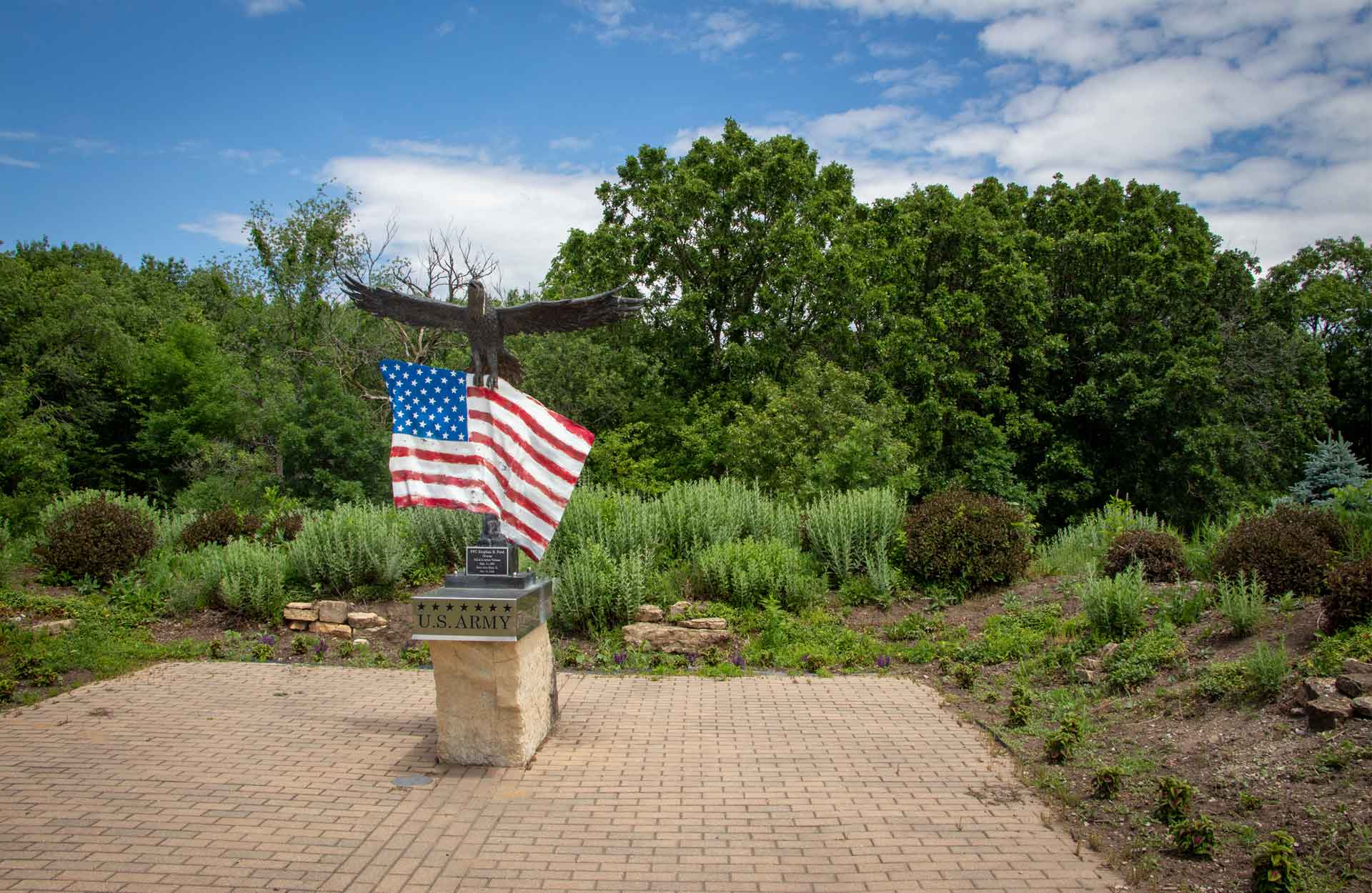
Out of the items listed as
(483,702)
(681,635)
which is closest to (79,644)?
(483,702)

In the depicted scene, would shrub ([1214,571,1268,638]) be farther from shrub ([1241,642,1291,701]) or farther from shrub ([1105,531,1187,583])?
shrub ([1105,531,1187,583])

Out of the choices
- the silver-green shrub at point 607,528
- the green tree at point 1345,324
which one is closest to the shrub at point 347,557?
the silver-green shrub at point 607,528

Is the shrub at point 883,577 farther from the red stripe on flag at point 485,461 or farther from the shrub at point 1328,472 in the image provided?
the shrub at point 1328,472

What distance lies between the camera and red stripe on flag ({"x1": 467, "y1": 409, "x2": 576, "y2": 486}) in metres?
6.39

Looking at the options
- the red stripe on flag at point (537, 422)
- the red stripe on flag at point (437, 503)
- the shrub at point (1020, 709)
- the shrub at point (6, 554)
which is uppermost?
the red stripe on flag at point (537, 422)

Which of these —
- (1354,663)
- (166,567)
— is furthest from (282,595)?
(1354,663)

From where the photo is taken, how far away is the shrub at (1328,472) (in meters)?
13.7

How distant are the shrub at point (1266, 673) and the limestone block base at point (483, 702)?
505cm

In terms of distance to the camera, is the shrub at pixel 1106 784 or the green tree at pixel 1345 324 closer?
the shrub at pixel 1106 784

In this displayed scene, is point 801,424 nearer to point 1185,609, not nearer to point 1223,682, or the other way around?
point 1185,609

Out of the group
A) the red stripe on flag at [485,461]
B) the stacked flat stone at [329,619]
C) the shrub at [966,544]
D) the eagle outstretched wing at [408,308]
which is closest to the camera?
the red stripe on flag at [485,461]

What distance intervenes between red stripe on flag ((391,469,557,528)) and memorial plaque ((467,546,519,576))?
0.32m

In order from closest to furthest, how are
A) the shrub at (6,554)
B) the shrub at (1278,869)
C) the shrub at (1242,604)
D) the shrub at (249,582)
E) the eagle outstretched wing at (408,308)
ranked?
the shrub at (1278,869) → the eagle outstretched wing at (408,308) → the shrub at (1242,604) → the shrub at (249,582) → the shrub at (6,554)

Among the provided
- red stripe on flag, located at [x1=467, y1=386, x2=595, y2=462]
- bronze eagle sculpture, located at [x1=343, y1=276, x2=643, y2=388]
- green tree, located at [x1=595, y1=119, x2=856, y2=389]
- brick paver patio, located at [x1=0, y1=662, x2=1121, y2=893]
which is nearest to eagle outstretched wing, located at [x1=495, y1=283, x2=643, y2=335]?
bronze eagle sculpture, located at [x1=343, y1=276, x2=643, y2=388]
